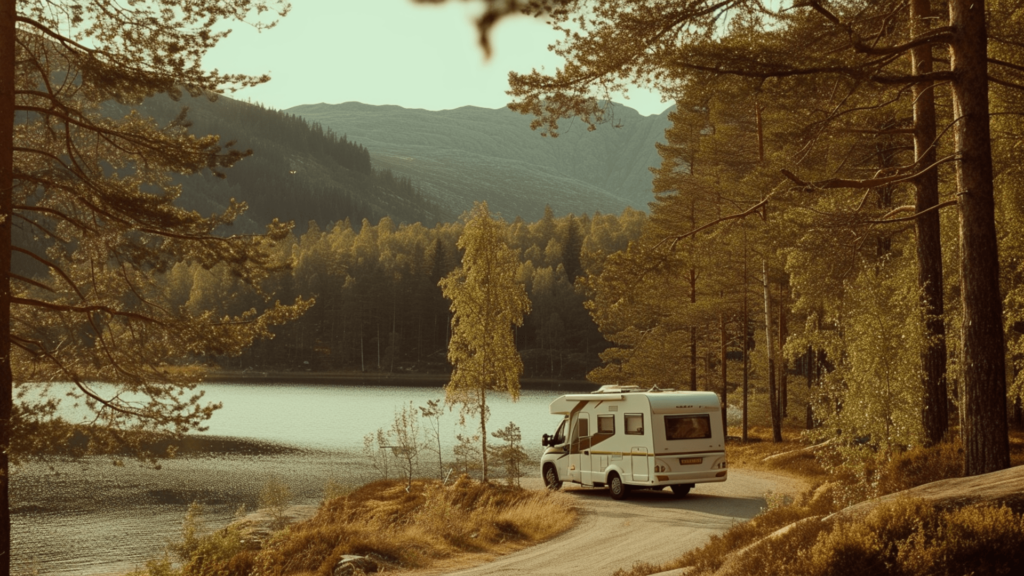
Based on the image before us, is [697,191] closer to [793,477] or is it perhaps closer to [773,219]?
[793,477]

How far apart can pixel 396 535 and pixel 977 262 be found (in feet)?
34.7

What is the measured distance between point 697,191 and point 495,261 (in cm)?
1203

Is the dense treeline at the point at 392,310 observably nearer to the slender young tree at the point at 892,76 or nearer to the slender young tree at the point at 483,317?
the slender young tree at the point at 483,317

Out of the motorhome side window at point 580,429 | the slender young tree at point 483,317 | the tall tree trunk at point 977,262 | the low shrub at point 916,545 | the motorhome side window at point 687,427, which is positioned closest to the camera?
the low shrub at point 916,545

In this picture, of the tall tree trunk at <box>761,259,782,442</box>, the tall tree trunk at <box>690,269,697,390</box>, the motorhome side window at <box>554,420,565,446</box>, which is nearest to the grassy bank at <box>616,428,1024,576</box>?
the motorhome side window at <box>554,420,565,446</box>

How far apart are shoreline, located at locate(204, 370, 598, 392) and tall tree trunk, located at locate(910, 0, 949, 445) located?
7600cm

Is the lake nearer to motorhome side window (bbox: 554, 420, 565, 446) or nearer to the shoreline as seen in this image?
motorhome side window (bbox: 554, 420, 565, 446)

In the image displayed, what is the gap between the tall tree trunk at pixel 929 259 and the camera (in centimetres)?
1419

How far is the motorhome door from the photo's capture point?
2236cm

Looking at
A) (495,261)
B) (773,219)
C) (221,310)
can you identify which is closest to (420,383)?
(221,310)

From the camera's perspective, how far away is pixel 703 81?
11125 mm

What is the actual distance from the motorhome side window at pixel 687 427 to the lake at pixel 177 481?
40.0 feet

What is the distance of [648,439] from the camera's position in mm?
20359

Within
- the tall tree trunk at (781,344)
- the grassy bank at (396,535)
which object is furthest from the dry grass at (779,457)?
the grassy bank at (396,535)
